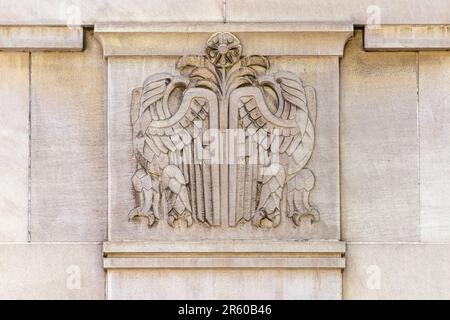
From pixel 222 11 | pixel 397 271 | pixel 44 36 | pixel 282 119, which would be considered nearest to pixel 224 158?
pixel 282 119

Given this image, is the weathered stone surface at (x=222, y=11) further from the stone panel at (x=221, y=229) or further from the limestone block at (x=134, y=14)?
the stone panel at (x=221, y=229)

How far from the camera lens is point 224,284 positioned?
18.1 m

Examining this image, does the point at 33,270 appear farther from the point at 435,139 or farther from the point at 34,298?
the point at 435,139

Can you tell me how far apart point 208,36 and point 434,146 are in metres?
2.28

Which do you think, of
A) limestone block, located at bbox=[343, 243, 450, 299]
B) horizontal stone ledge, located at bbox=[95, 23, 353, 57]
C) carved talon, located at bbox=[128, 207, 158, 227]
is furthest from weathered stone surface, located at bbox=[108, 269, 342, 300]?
horizontal stone ledge, located at bbox=[95, 23, 353, 57]

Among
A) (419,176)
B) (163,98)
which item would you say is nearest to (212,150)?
(163,98)

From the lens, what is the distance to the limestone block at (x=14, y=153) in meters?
18.2

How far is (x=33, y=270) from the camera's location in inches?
716

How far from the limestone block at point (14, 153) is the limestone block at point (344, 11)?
2034 mm

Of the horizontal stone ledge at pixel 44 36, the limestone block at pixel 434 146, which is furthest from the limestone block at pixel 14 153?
the limestone block at pixel 434 146

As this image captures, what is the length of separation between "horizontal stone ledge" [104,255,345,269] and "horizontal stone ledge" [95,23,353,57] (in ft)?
6.07

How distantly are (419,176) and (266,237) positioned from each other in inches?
59.1

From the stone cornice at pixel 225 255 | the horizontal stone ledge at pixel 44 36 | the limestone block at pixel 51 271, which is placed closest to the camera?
the stone cornice at pixel 225 255

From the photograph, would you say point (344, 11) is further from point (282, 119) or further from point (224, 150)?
point (224, 150)
